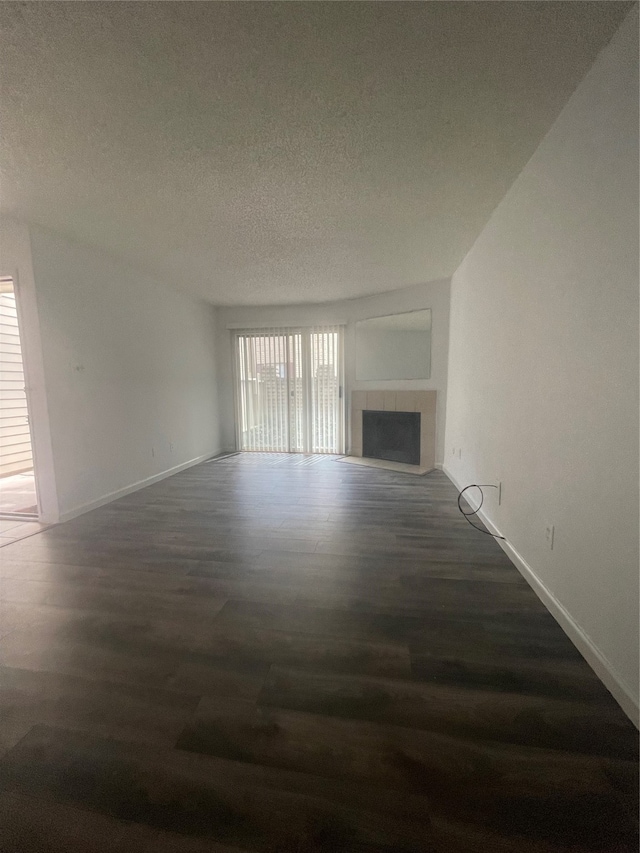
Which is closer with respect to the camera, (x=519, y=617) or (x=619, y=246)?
(x=619, y=246)

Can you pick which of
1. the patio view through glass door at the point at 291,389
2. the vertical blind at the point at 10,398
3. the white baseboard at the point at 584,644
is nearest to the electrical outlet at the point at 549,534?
the white baseboard at the point at 584,644

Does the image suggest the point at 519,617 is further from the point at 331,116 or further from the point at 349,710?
the point at 331,116

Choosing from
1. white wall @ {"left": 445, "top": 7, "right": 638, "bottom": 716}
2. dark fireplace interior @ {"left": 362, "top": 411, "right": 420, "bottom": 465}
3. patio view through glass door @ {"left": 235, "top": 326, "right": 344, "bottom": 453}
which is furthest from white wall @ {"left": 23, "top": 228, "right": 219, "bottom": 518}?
white wall @ {"left": 445, "top": 7, "right": 638, "bottom": 716}

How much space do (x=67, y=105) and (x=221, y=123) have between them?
0.69 meters

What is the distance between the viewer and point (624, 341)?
118 centimetres

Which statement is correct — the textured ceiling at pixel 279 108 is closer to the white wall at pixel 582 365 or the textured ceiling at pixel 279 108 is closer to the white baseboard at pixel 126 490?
the white wall at pixel 582 365

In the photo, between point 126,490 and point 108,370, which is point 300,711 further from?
point 108,370

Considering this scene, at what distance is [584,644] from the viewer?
1384mm

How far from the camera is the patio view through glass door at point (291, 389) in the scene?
5355 millimetres

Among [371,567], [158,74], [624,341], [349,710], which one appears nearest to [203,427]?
[371,567]

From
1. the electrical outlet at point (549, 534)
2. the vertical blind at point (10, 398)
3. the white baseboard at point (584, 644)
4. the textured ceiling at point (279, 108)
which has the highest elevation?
the textured ceiling at point (279, 108)

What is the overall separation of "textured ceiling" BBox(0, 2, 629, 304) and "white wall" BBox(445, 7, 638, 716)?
25 cm

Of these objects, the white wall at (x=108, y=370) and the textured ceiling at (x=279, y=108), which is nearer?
the textured ceiling at (x=279, y=108)

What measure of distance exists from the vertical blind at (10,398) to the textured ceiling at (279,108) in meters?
2.73
